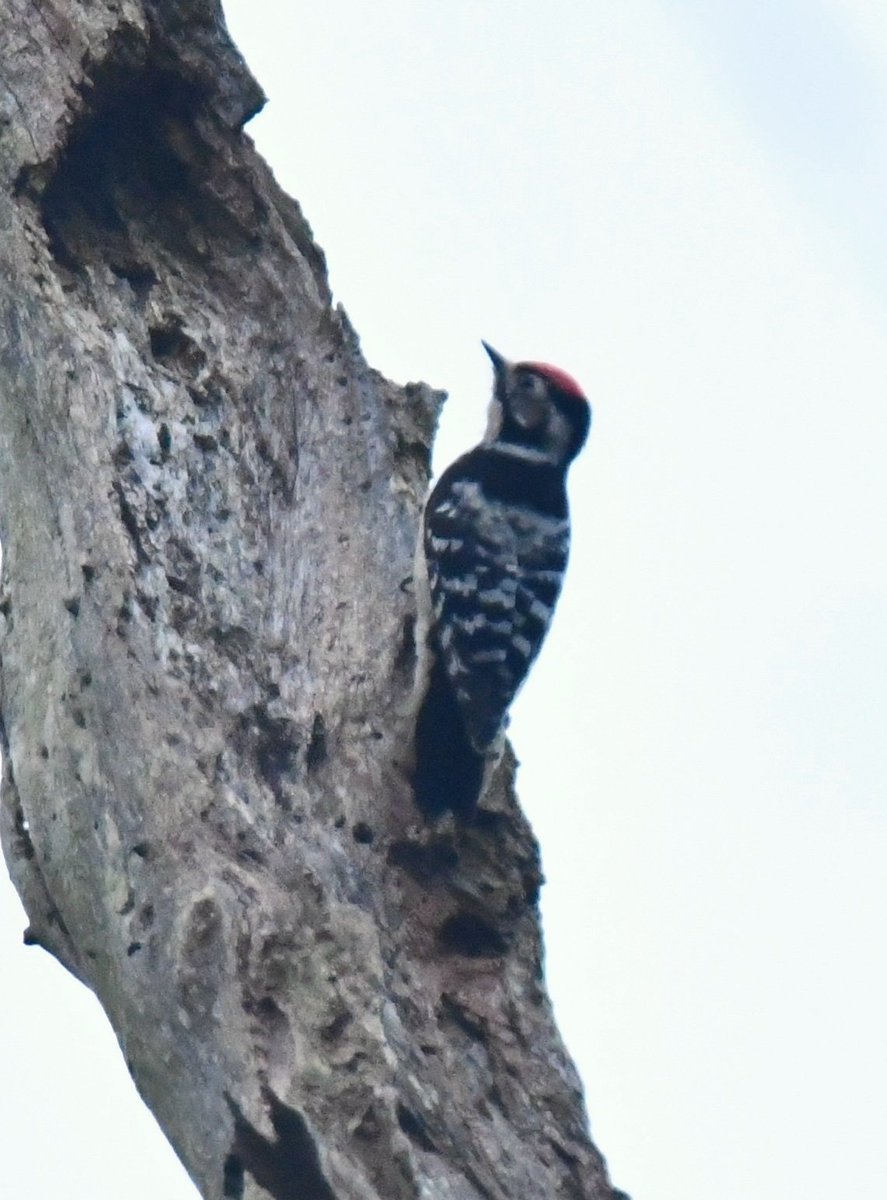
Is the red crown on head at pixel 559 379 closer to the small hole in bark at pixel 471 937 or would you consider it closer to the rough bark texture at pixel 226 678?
the rough bark texture at pixel 226 678

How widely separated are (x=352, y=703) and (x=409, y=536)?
72cm

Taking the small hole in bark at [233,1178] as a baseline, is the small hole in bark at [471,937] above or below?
above

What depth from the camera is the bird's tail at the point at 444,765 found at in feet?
14.0

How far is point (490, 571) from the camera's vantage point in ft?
16.7

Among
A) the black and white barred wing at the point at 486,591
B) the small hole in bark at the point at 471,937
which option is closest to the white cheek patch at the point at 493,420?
the black and white barred wing at the point at 486,591

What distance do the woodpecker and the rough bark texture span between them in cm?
9

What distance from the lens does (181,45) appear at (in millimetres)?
4727

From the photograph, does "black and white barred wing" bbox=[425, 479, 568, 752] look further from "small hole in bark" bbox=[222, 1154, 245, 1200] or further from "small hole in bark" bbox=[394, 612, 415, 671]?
"small hole in bark" bbox=[222, 1154, 245, 1200]

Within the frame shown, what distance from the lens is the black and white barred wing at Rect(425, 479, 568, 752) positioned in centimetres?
463

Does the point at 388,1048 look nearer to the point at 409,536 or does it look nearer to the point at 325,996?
the point at 325,996

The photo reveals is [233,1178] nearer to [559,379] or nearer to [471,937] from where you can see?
[471,937]

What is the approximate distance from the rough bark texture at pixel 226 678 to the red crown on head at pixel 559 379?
855 mm

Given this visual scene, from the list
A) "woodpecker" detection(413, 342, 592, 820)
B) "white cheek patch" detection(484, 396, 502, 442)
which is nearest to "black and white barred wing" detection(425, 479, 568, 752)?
"woodpecker" detection(413, 342, 592, 820)

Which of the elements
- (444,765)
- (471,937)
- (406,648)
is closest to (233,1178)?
(471,937)
